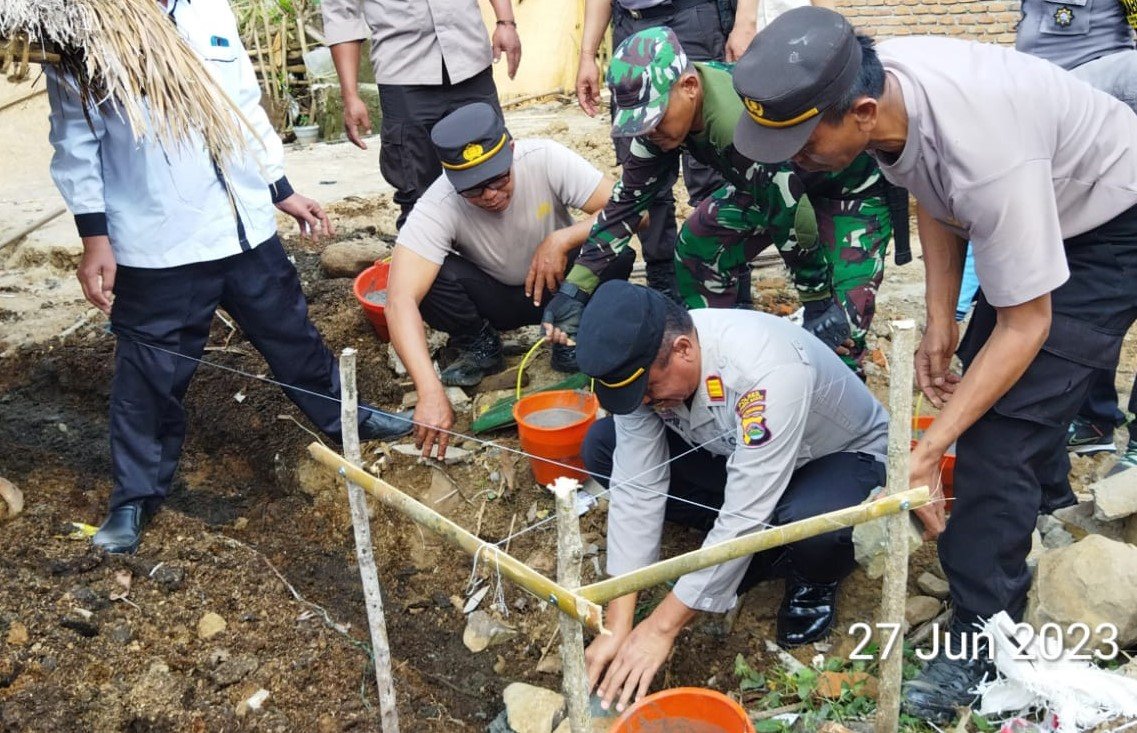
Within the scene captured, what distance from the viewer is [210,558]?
3.51m

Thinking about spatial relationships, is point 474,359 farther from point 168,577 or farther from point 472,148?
point 168,577

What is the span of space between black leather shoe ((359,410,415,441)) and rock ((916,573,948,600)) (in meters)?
2.09

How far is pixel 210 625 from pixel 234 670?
26cm

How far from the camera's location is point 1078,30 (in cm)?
363

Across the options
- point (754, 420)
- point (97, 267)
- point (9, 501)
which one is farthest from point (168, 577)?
point (754, 420)

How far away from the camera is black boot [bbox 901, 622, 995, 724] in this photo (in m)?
2.60

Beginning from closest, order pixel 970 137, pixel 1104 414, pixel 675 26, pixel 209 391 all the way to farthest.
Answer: pixel 970 137 < pixel 1104 414 < pixel 675 26 < pixel 209 391

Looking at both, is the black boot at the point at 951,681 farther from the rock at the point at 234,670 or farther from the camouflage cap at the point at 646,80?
the rock at the point at 234,670

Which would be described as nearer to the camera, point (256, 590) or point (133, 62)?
point (133, 62)

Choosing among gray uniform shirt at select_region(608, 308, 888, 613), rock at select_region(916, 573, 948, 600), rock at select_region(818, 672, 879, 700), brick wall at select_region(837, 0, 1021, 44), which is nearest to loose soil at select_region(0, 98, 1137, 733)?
rock at select_region(916, 573, 948, 600)

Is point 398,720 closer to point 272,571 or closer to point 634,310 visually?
point 272,571

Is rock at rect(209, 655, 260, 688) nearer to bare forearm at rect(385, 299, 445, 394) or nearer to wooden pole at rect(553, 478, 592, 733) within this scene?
bare forearm at rect(385, 299, 445, 394)

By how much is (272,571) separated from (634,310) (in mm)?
1764

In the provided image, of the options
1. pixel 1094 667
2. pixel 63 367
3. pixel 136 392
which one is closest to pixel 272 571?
pixel 136 392
